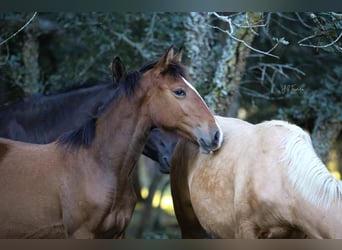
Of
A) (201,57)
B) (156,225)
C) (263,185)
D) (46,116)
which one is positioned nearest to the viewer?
(263,185)

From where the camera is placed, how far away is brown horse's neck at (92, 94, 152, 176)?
4152 mm

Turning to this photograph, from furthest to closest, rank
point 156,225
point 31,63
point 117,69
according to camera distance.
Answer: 1. point 156,225
2. point 31,63
3. point 117,69

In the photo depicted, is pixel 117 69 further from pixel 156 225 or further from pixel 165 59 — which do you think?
pixel 156 225

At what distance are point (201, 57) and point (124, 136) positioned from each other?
1914 millimetres

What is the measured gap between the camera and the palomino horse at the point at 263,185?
12.0ft

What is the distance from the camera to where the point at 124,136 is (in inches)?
164

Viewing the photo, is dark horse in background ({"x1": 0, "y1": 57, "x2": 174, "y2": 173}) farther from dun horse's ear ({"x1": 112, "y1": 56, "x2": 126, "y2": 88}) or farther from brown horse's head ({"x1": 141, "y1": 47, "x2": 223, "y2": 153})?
brown horse's head ({"x1": 141, "y1": 47, "x2": 223, "y2": 153})

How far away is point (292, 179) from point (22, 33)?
12.4ft

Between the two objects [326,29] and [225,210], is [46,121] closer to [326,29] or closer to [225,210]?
[225,210]

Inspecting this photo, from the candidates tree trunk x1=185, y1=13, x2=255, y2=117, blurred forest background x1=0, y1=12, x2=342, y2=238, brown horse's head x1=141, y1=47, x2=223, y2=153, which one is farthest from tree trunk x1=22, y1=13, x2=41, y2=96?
brown horse's head x1=141, y1=47, x2=223, y2=153

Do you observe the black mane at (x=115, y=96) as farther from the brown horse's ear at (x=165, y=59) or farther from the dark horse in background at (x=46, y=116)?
the dark horse in background at (x=46, y=116)

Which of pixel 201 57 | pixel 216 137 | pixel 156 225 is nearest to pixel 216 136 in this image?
pixel 216 137

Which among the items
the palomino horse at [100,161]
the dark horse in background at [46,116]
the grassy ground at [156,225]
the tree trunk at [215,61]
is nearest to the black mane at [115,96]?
the palomino horse at [100,161]
